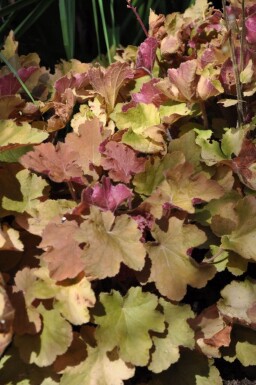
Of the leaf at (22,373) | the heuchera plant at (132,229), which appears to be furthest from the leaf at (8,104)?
the leaf at (22,373)

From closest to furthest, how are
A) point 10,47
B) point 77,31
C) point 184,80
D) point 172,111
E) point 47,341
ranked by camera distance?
point 47,341 < point 184,80 < point 172,111 < point 10,47 < point 77,31

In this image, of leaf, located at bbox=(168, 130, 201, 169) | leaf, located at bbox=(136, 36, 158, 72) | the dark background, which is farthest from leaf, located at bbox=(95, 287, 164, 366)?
the dark background

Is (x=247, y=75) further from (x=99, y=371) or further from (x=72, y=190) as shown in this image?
(x=99, y=371)

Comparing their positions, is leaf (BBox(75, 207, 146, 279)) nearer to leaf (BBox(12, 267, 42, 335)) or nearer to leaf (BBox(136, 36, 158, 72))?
leaf (BBox(12, 267, 42, 335))

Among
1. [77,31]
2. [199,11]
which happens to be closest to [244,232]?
[199,11]

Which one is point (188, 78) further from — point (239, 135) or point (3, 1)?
point (3, 1)

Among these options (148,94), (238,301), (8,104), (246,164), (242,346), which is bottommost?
(242,346)

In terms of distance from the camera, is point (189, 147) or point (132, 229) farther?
point (189, 147)
